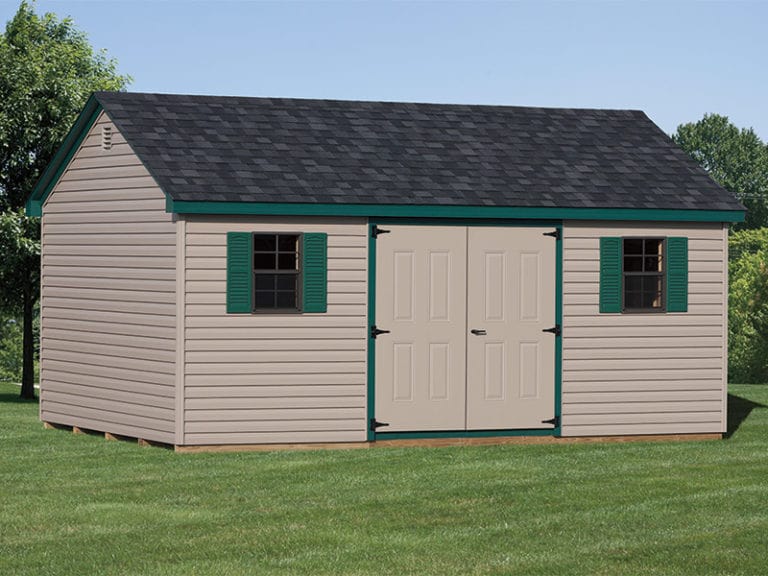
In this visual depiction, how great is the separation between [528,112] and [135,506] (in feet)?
32.2

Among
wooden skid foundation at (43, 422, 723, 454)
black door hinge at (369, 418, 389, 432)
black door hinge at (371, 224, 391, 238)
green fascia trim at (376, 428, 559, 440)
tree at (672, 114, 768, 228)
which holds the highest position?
tree at (672, 114, 768, 228)

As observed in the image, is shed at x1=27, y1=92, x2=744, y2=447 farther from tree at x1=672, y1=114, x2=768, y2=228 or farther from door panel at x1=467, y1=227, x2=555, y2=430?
tree at x1=672, y1=114, x2=768, y2=228

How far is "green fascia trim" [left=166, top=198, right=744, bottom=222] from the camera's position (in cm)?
1686

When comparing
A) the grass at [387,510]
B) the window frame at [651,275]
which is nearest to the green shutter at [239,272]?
the grass at [387,510]

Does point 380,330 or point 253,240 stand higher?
point 253,240

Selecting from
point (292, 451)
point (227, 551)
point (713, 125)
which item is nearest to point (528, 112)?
point (292, 451)

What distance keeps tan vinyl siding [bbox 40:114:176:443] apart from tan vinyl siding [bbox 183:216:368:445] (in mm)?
334

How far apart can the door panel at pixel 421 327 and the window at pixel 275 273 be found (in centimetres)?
103

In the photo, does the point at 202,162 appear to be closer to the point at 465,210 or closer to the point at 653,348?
the point at 465,210

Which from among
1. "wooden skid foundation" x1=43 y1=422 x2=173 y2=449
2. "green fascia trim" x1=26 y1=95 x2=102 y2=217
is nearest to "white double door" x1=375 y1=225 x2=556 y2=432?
"wooden skid foundation" x1=43 y1=422 x2=173 y2=449

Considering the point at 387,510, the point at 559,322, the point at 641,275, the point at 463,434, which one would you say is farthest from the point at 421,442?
the point at 387,510

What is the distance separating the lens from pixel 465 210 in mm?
17734

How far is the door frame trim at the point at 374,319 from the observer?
17609 millimetres

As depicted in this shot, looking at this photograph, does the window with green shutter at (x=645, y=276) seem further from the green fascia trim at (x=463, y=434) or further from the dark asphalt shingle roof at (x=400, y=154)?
the green fascia trim at (x=463, y=434)
